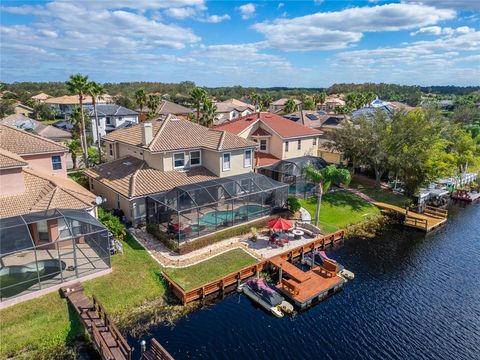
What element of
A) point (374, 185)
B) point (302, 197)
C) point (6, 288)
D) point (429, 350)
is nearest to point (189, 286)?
point (6, 288)

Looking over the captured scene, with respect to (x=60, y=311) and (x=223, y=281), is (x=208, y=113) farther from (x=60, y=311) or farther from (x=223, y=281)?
(x=60, y=311)

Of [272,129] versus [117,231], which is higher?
[272,129]

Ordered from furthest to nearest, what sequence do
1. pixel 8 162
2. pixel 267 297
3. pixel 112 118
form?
pixel 112 118, pixel 8 162, pixel 267 297

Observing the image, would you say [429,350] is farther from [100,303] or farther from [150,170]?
[150,170]

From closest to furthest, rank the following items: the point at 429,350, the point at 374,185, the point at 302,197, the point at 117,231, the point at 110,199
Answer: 1. the point at 429,350
2. the point at 117,231
3. the point at 110,199
4. the point at 302,197
5. the point at 374,185

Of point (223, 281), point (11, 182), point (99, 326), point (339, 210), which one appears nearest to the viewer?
point (99, 326)

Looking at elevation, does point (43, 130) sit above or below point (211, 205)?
above

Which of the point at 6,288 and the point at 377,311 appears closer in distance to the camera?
→ the point at 6,288

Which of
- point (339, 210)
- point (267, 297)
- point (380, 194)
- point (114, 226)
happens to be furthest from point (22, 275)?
point (380, 194)
